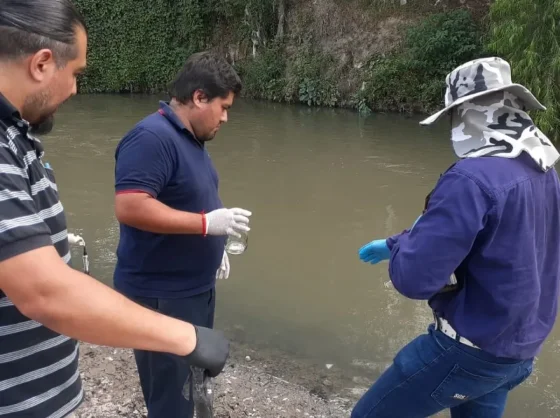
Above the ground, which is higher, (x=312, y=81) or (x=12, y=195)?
(x=12, y=195)

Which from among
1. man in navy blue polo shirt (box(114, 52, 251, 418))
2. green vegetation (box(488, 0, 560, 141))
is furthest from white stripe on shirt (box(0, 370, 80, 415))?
green vegetation (box(488, 0, 560, 141))

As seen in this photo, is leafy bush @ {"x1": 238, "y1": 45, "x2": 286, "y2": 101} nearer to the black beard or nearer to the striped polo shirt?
the black beard

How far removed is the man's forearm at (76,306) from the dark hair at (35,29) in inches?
19.5

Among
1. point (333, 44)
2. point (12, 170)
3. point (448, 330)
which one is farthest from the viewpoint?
point (333, 44)

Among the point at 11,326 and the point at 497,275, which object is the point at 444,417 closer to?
the point at 497,275

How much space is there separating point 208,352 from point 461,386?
1106mm

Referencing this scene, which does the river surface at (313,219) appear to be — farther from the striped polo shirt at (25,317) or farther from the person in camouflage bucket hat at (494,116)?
the striped polo shirt at (25,317)

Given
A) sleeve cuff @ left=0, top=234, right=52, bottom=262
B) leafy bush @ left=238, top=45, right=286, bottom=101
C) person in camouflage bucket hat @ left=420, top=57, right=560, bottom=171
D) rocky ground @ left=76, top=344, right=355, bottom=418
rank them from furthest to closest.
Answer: leafy bush @ left=238, top=45, right=286, bottom=101, rocky ground @ left=76, top=344, right=355, bottom=418, person in camouflage bucket hat @ left=420, top=57, right=560, bottom=171, sleeve cuff @ left=0, top=234, right=52, bottom=262

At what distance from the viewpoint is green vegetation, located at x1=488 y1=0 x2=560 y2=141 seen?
1009 cm

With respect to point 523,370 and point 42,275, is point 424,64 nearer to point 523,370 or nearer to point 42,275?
point 523,370

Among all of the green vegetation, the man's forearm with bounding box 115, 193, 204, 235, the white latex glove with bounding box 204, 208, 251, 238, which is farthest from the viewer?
the green vegetation

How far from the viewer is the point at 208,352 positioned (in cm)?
138

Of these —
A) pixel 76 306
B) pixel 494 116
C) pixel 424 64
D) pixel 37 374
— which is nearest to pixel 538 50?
pixel 424 64

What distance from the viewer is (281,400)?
3.42 m
